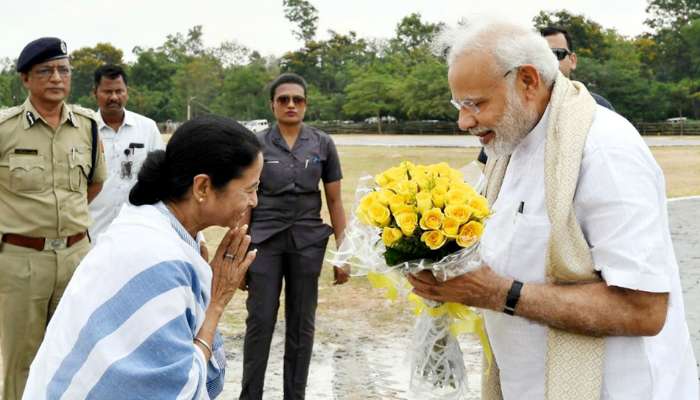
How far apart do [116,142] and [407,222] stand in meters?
4.31

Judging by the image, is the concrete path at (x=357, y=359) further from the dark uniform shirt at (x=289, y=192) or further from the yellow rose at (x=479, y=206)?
the yellow rose at (x=479, y=206)

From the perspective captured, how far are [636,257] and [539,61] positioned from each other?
69 cm

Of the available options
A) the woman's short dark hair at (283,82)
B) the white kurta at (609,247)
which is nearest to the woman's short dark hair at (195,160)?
the white kurta at (609,247)

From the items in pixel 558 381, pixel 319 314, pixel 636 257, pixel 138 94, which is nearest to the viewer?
pixel 636 257

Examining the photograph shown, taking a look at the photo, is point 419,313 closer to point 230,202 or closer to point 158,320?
point 230,202

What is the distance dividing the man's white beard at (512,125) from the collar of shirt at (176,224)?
1060 millimetres

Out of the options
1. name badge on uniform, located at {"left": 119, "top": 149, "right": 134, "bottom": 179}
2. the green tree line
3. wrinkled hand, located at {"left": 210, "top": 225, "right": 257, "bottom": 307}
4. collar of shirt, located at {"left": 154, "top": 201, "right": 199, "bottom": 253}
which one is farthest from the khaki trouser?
the green tree line

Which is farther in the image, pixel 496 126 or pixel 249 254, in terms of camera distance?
pixel 249 254

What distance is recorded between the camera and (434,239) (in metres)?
2.43

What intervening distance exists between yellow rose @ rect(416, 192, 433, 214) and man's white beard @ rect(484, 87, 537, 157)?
32 centimetres

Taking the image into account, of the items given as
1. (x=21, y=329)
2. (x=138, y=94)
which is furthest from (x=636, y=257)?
(x=138, y=94)

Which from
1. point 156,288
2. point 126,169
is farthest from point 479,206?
point 126,169

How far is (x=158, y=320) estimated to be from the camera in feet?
7.57

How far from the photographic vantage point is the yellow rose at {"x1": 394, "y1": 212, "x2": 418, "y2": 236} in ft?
8.05
